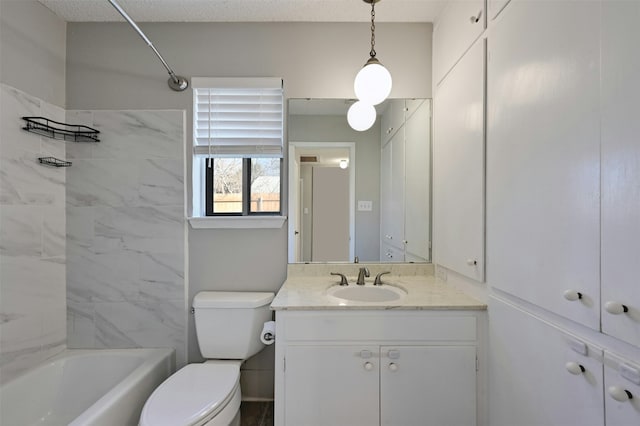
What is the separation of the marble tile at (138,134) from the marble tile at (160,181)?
0.05 metres

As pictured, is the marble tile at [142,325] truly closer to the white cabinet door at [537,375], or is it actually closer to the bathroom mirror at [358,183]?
the bathroom mirror at [358,183]

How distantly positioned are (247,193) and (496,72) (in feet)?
5.04

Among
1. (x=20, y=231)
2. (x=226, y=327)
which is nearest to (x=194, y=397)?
(x=226, y=327)

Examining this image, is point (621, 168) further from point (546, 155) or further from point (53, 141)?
point (53, 141)

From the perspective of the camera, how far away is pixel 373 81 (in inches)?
54.2

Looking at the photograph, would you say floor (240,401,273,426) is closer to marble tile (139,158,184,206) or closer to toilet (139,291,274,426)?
toilet (139,291,274,426)

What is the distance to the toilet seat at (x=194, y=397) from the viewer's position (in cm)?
116

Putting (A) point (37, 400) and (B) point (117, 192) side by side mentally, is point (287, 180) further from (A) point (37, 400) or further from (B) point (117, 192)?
(A) point (37, 400)

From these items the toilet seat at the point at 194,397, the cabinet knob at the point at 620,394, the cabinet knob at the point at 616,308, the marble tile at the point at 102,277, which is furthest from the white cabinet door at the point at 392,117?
the marble tile at the point at 102,277

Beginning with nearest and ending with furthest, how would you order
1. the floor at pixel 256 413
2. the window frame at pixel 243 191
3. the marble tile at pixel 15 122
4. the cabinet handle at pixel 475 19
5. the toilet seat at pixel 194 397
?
the toilet seat at pixel 194 397 → the cabinet handle at pixel 475 19 → the marble tile at pixel 15 122 → the floor at pixel 256 413 → the window frame at pixel 243 191

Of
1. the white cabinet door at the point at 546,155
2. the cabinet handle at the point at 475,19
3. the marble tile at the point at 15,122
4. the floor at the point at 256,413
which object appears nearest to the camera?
the white cabinet door at the point at 546,155

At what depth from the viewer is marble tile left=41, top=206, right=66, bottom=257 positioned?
1692 millimetres

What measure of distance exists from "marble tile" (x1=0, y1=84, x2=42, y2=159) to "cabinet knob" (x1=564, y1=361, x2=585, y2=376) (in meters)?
2.55

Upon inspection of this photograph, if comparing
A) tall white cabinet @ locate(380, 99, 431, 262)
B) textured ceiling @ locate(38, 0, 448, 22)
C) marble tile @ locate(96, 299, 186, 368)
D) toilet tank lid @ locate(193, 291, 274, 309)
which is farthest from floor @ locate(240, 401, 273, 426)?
textured ceiling @ locate(38, 0, 448, 22)
